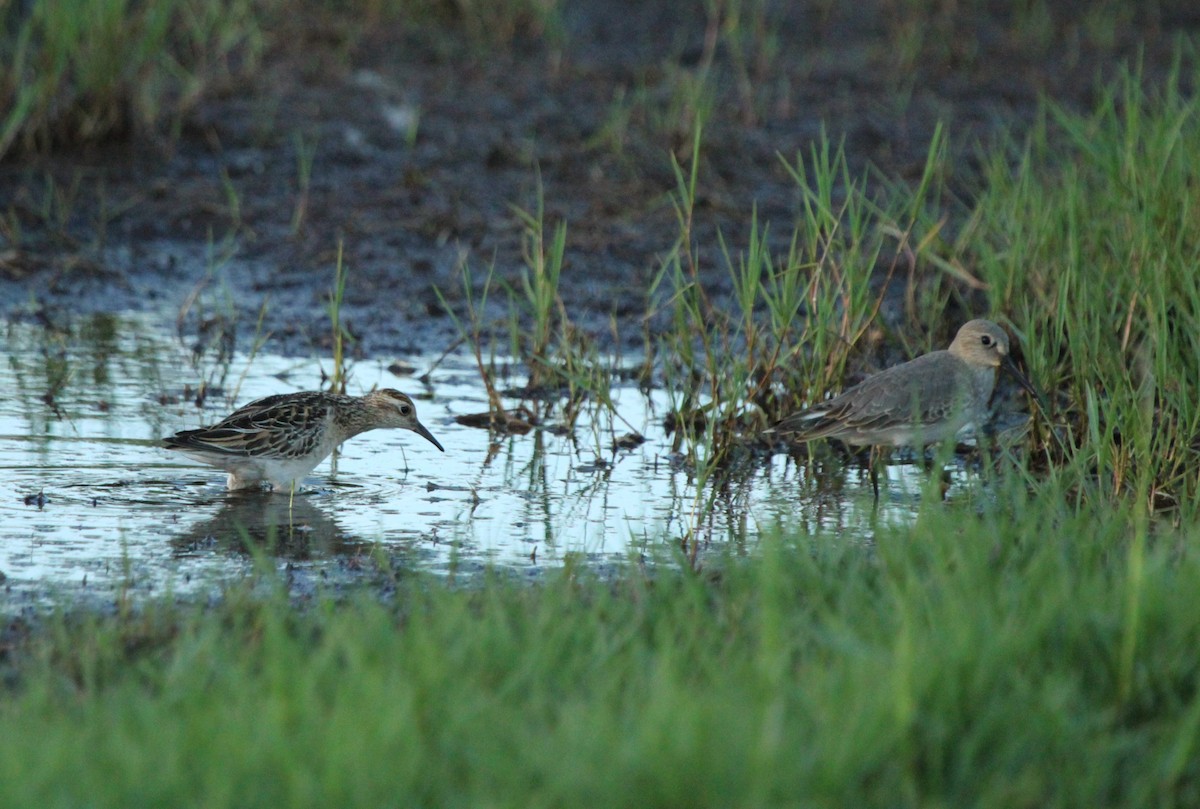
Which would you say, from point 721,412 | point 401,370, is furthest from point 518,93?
point 721,412

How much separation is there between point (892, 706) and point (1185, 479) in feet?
10.0

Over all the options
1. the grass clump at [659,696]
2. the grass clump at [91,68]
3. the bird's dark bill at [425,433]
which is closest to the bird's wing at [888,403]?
the bird's dark bill at [425,433]

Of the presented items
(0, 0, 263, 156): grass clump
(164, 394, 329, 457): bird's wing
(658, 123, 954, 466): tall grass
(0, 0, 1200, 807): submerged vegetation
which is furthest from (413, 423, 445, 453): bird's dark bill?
(0, 0, 263, 156): grass clump

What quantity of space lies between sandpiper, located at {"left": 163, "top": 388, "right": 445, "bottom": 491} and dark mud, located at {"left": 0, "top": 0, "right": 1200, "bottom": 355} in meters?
Answer: 1.43

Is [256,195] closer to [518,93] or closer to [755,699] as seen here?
[518,93]

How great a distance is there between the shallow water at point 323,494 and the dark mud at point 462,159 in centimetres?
89

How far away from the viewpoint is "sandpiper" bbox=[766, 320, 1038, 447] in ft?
24.3

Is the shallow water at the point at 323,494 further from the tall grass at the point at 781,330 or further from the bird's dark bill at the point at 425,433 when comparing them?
the tall grass at the point at 781,330

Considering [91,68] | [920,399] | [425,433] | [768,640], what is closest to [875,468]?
[920,399]

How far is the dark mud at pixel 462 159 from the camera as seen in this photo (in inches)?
412

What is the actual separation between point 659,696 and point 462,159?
9.00 metres

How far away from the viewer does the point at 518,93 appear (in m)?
13.9

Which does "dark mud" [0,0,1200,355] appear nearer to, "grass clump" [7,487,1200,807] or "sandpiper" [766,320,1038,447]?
"sandpiper" [766,320,1038,447]

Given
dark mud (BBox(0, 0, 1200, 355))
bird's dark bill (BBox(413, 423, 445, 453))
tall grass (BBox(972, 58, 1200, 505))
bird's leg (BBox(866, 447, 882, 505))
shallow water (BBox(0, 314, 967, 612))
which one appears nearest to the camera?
shallow water (BBox(0, 314, 967, 612))
